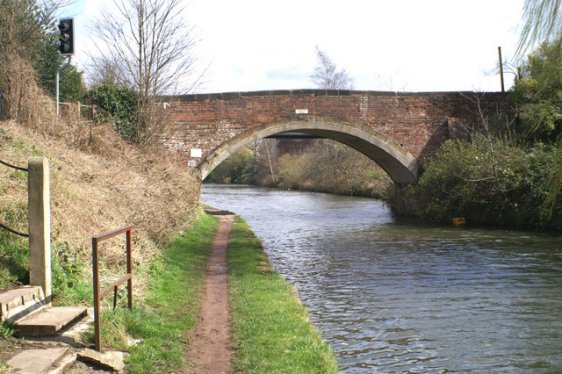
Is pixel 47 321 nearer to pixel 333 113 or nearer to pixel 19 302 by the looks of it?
pixel 19 302

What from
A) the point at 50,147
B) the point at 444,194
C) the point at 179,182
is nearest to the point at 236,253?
the point at 179,182

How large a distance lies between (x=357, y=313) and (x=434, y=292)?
203cm

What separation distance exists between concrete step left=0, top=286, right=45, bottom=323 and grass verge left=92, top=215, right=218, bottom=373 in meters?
0.65

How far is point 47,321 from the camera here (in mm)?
5238

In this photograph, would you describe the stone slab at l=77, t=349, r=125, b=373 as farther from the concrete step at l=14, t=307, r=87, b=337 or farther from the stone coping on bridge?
the stone coping on bridge

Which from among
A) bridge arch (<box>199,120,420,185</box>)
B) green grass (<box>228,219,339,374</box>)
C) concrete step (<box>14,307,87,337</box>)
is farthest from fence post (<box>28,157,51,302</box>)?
bridge arch (<box>199,120,420,185</box>)

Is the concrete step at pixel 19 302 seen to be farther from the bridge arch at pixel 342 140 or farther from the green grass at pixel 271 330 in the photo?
the bridge arch at pixel 342 140

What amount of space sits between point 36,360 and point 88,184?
614cm

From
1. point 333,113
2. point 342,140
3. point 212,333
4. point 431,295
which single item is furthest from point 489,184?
point 212,333

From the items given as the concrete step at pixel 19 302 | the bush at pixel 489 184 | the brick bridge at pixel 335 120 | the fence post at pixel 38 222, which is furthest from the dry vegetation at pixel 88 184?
the bush at pixel 489 184

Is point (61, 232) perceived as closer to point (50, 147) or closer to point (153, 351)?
point (153, 351)

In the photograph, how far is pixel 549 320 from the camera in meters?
8.30

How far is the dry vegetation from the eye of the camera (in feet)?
25.9

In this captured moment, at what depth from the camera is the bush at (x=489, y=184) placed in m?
18.3
